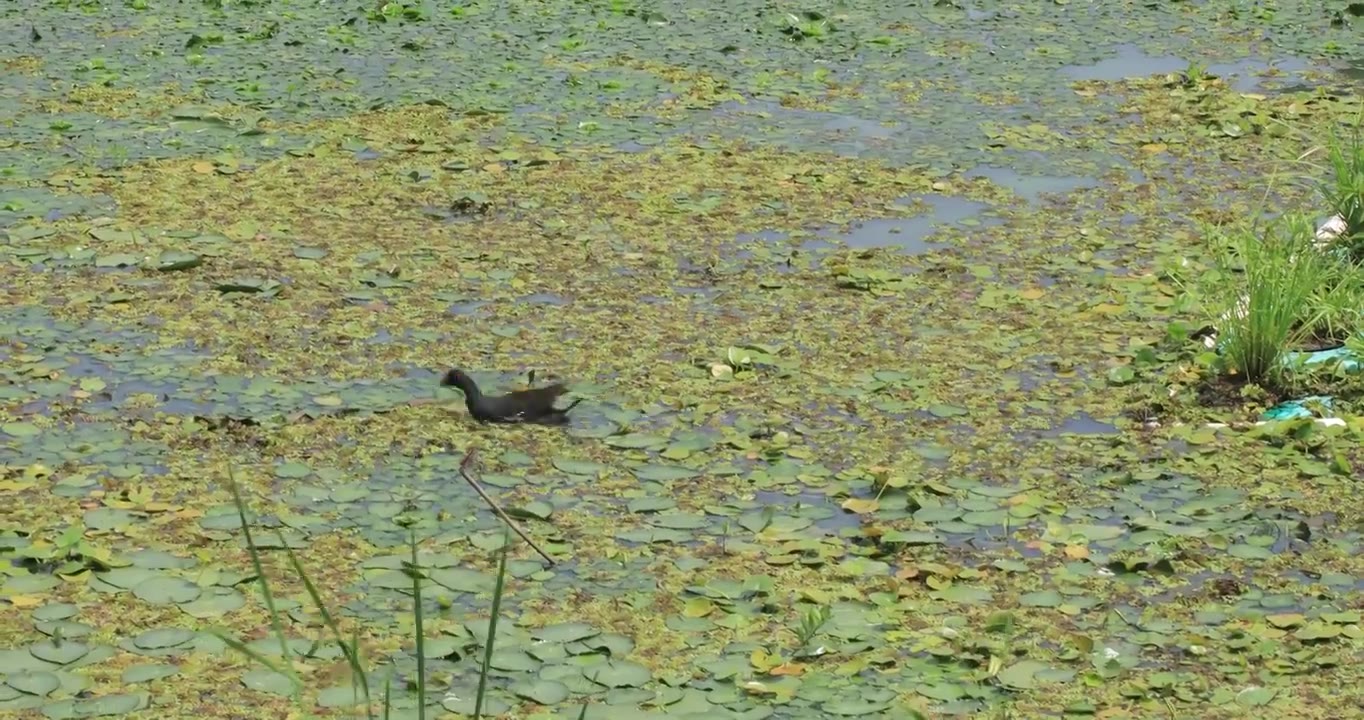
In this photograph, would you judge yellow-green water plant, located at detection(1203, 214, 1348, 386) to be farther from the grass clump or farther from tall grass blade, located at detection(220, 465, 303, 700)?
tall grass blade, located at detection(220, 465, 303, 700)

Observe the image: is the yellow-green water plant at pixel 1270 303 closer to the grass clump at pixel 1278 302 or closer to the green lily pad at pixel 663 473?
the grass clump at pixel 1278 302

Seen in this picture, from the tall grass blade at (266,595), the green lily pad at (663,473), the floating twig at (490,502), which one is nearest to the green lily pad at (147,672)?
the tall grass blade at (266,595)

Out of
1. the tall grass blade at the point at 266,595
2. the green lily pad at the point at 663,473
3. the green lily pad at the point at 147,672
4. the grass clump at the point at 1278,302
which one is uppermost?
the tall grass blade at the point at 266,595

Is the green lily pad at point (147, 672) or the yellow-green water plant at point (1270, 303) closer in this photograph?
the green lily pad at point (147, 672)

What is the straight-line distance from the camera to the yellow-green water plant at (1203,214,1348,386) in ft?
13.6

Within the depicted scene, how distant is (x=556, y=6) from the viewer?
25.5ft

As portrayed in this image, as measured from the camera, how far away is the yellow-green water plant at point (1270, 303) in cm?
416

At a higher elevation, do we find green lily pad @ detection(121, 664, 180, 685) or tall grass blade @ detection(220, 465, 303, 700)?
tall grass blade @ detection(220, 465, 303, 700)

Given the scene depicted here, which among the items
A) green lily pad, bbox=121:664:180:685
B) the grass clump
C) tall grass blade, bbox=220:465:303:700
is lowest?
green lily pad, bbox=121:664:180:685

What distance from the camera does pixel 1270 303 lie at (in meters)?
4.16

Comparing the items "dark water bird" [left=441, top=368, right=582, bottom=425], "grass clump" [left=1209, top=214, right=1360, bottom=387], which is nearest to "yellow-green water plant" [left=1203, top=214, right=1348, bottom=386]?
"grass clump" [left=1209, top=214, right=1360, bottom=387]

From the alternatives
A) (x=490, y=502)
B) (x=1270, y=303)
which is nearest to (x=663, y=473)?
(x=490, y=502)

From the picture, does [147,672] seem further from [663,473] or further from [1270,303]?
[1270,303]

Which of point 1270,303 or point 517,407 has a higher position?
point 1270,303
